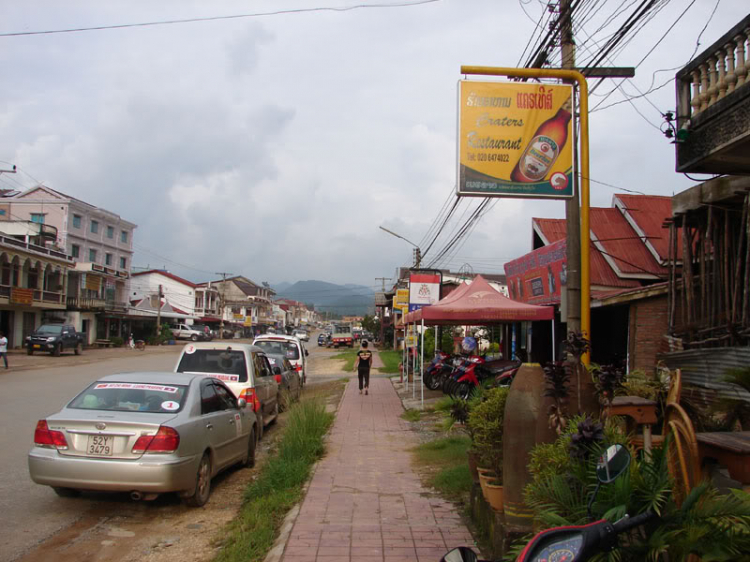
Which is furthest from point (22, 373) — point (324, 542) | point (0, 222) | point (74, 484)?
point (0, 222)

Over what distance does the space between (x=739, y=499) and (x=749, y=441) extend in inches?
40.5

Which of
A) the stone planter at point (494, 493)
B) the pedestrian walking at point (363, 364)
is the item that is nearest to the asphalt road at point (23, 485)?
the stone planter at point (494, 493)

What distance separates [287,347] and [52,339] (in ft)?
67.2

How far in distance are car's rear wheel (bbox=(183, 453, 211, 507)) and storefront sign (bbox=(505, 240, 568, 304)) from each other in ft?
31.5

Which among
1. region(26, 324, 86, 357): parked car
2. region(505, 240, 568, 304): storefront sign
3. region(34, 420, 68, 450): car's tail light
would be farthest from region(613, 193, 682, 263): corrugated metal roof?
region(26, 324, 86, 357): parked car

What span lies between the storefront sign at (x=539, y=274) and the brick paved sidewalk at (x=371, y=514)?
284 inches

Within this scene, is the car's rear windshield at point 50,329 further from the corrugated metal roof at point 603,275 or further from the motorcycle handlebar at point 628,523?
the motorcycle handlebar at point 628,523

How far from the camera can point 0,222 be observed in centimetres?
4894

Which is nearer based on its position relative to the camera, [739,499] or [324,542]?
[739,499]

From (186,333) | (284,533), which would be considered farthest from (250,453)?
(186,333)

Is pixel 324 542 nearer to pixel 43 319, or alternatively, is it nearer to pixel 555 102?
pixel 555 102

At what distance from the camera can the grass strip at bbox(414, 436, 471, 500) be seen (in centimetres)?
714

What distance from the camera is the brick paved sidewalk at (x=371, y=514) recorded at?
16.7ft

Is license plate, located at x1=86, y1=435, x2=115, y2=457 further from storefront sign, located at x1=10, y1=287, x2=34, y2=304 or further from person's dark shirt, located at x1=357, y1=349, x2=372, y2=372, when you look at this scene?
storefront sign, located at x1=10, y1=287, x2=34, y2=304
